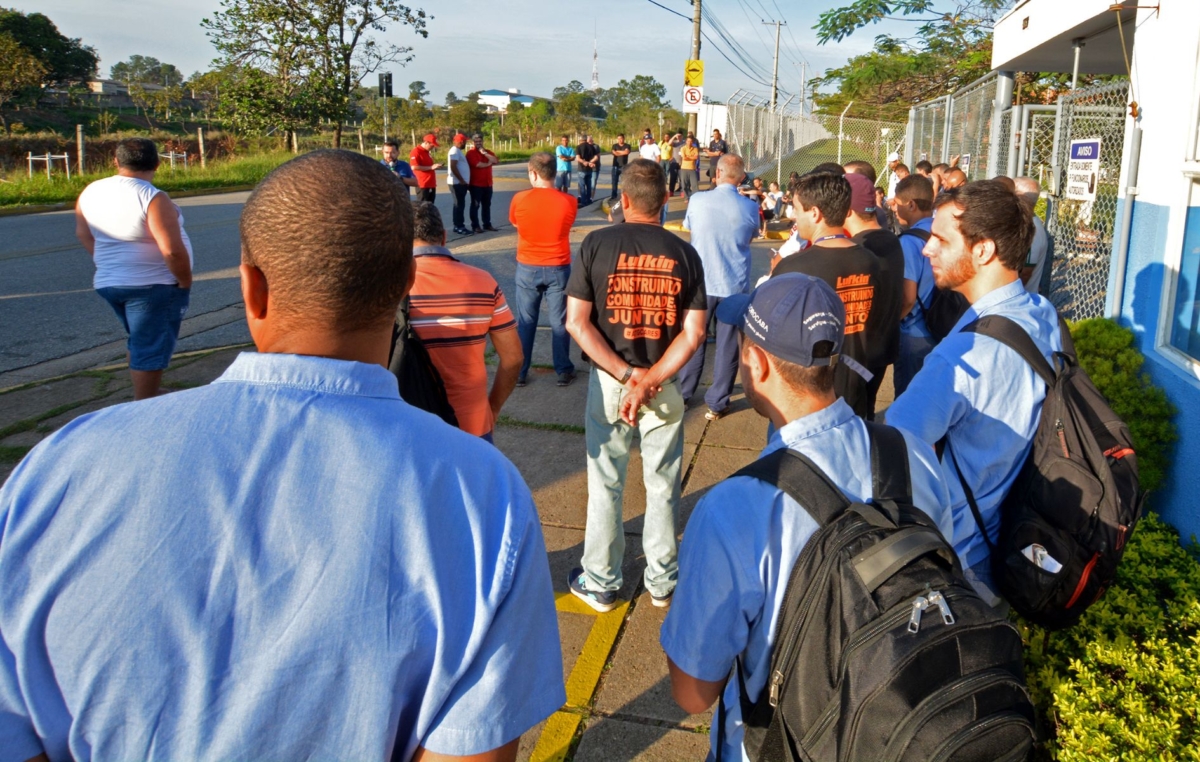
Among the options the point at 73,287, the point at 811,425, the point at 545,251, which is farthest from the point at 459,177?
the point at 811,425

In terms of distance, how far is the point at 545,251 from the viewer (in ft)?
22.9

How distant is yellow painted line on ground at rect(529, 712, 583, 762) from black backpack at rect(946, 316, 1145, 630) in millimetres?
1558

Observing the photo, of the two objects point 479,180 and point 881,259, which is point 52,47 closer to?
point 479,180

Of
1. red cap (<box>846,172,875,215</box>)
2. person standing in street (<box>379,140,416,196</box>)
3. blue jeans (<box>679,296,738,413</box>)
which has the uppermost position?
person standing in street (<box>379,140,416,196</box>)

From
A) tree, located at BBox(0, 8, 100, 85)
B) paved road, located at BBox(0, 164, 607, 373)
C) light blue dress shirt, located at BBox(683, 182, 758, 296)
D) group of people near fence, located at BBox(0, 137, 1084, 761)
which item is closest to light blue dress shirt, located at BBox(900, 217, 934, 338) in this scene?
light blue dress shirt, located at BBox(683, 182, 758, 296)

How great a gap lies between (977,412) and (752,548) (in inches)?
43.2

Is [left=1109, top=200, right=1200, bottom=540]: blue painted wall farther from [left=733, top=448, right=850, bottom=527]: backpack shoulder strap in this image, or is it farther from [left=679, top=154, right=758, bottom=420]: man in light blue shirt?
[left=733, top=448, right=850, bottom=527]: backpack shoulder strap

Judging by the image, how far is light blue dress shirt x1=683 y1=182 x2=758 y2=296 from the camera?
6.49 m

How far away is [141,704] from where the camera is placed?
112 cm

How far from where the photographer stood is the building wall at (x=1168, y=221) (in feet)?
13.4

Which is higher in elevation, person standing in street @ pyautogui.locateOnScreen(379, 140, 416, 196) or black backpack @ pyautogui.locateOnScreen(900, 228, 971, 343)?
person standing in street @ pyautogui.locateOnScreen(379, 140, 416, 196)

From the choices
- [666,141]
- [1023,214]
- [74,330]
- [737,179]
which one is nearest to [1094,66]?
[737,179]

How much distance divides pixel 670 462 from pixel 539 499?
4.70 ft

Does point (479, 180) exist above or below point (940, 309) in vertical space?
above
